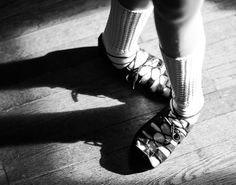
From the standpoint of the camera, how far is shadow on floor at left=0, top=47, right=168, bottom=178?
0.99m

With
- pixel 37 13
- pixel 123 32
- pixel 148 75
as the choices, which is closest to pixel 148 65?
pixel 148 75

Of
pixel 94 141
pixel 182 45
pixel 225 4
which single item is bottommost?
pixel 94 141

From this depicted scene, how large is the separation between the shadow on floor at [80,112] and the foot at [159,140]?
45 millimetres

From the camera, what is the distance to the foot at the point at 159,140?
92 centimetres

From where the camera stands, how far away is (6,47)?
3.88ft

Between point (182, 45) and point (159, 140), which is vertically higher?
point (182, 45)

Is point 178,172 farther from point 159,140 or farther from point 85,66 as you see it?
point 85,66

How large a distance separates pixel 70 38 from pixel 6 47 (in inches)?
8.4

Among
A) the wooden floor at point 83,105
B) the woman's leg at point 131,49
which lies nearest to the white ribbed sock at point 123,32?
the woman's leg at point 131,49

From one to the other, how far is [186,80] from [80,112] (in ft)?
1.21

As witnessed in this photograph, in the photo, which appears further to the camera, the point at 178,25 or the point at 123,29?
the point at 123,29

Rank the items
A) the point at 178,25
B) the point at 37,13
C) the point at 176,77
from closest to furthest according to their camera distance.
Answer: the point at 178,25, the point at 176,77, the point at 37,13

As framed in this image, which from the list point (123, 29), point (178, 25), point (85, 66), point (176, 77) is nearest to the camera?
point (178, 25)

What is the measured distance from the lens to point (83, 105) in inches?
41.3
